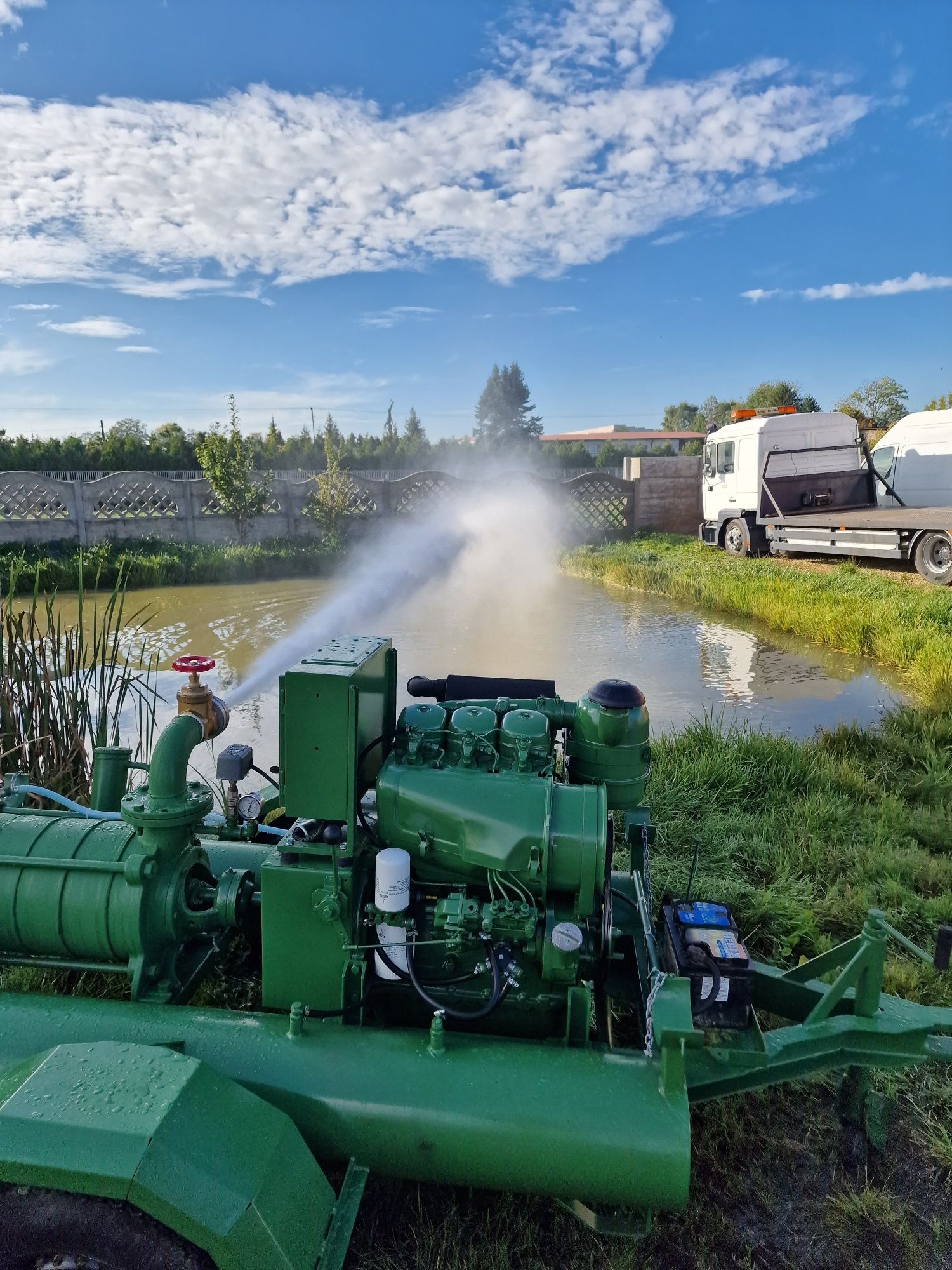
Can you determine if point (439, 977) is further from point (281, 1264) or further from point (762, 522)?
point (762, 522)

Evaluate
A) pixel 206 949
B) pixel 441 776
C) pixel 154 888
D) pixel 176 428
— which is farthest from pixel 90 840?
pixel 176 428

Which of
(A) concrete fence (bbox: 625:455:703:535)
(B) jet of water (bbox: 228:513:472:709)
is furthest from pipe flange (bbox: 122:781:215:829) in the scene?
(A) concrete fence (bbox: 625:455:703:535)

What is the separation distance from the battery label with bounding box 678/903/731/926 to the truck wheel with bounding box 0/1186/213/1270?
153 cm

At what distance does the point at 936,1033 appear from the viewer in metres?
2.45

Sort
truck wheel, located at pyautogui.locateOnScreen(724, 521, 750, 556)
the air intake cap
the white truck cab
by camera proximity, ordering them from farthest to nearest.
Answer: truck wheel, located at pyautogui.locateOnScreen(724, 521, 750, 556) < the white truck cab < the air intake cap

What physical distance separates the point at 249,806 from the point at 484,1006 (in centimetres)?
107

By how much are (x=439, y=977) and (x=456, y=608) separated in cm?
904

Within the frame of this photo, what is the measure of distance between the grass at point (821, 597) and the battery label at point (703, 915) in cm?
475

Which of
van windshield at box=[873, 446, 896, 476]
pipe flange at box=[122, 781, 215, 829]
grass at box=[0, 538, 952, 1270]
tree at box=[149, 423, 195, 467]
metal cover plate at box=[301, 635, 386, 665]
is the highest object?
tree at box=[149, 423, 195, 467]

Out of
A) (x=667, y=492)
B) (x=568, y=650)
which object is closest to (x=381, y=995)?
(x=568, y=650)

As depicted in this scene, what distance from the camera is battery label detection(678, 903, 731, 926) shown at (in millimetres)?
2484

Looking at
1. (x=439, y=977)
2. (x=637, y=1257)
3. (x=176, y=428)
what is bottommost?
(x=637, y=1257)

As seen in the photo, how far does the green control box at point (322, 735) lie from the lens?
219 cm

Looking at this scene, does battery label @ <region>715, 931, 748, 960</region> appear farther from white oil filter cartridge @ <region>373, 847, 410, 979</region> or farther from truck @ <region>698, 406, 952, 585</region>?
truck @ <region>698, 406, 952, 585</region>
